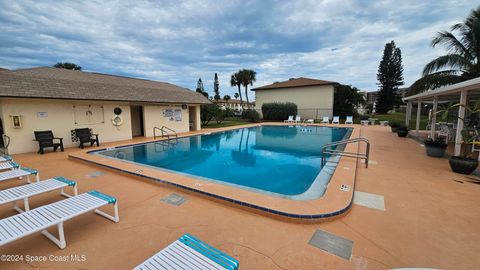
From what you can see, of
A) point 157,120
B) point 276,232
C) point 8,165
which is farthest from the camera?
point 157,120

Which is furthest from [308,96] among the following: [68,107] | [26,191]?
[26,191]

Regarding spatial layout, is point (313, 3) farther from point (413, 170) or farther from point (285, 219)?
point (285, 219)

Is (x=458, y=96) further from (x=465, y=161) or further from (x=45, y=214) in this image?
(x=45, y=214)

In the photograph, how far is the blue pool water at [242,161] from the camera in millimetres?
6039

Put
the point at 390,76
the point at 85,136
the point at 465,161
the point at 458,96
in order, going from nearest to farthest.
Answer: the point at 465,161, the point at 85,136, the point at 458,96, the point at 390,76

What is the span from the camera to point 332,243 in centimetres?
272

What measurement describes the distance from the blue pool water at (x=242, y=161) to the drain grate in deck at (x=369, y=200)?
2.42 ft

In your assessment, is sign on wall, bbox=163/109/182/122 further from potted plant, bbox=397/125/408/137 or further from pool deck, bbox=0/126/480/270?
potted plant, bbox=397/125/408/137

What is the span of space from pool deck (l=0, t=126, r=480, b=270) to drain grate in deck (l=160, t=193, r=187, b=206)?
4.4 inches

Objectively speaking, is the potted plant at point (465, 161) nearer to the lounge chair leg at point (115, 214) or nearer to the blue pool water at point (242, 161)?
the blue pool water at point (242, 161)

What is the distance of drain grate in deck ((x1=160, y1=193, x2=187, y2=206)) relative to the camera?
3972 mm

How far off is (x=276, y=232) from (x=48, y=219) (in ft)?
10.2

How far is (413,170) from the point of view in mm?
6078

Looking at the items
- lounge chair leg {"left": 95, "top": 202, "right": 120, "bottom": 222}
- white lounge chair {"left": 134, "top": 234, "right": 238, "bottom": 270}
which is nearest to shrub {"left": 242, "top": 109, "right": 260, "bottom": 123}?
lounge chair leg {"left": 95, "top": 202, "right": 120, "bottom": 222}
